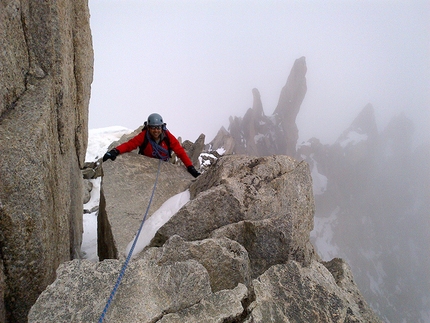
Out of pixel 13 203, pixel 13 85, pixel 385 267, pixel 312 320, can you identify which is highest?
pixel 13 85

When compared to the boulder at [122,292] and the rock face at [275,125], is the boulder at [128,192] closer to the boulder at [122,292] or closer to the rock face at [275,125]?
the boulder at [122,292]

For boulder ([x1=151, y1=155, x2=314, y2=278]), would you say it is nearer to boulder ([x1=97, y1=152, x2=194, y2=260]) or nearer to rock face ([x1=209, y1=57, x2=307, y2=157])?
boulder ([x1=97, y1=152, x2=194, y2=260])

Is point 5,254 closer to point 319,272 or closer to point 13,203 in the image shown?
point 13,203

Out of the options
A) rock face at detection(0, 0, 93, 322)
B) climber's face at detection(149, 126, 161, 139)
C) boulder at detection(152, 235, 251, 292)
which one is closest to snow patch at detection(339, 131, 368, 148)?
climber's face at detection(149, 126, 161, 139)

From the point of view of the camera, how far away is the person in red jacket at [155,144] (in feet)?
26.5

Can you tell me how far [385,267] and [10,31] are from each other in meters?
108

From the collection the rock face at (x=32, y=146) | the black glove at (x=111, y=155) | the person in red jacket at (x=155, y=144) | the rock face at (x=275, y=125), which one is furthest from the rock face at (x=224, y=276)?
the rock face at (x=275, y=125)

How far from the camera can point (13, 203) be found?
3.87 meters

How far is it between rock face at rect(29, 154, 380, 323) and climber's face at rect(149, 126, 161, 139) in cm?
325

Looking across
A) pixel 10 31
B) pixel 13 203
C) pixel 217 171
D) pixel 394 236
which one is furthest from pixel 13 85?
pixel 394 236

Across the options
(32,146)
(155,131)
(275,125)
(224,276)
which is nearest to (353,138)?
(275,125)

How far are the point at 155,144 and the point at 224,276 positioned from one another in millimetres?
5941

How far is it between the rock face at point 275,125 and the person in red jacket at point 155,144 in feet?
262

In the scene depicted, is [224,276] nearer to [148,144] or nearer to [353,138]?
[148,144]
